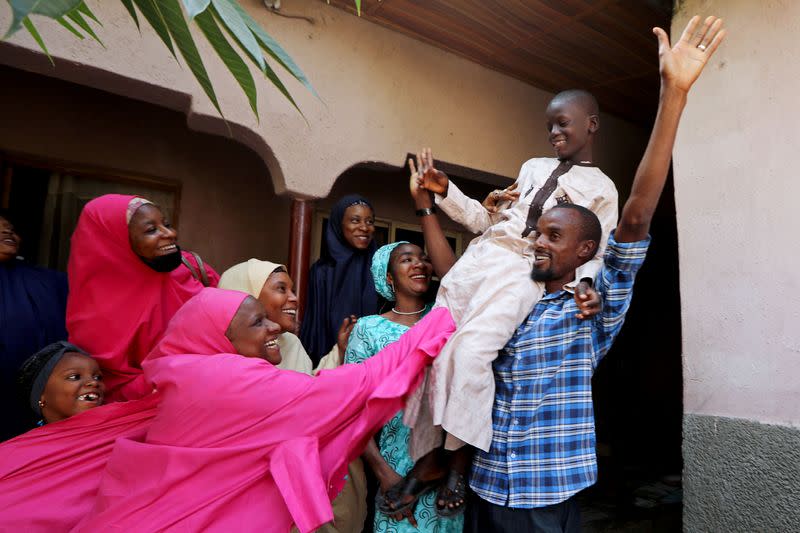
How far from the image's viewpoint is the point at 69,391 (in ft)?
7.73

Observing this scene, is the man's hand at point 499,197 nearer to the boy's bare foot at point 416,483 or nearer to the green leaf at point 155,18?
the boy's bare foot at point 416,483

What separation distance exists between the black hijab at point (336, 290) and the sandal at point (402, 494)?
140 cm

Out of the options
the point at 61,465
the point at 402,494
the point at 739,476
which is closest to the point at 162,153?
the point at 61,465

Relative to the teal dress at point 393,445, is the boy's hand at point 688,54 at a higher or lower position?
higher

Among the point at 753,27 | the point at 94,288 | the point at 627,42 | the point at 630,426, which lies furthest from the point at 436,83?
the point at 630,426

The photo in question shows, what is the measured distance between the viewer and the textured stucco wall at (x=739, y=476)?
7.72 feet

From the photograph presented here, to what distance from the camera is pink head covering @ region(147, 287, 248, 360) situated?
6.59ft

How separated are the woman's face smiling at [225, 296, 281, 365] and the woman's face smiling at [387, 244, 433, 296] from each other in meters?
0.74

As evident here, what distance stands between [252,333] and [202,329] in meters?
0.17

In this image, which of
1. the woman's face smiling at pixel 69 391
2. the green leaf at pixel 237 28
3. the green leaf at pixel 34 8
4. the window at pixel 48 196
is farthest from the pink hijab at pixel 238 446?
the window at pixel 48 196

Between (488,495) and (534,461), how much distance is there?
0.64 ft

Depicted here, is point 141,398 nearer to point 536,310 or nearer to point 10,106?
point 536,310

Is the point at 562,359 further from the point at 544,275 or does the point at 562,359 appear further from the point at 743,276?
the point at 743,276

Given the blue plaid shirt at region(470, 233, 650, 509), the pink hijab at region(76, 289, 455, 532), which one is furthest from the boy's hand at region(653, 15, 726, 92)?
the pink hijab at region(76, 289, 455, 532)
